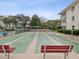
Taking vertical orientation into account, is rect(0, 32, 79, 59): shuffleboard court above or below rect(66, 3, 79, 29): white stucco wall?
below

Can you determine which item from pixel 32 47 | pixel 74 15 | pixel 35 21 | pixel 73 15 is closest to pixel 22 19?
pixel 35 21

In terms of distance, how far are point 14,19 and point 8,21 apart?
3.88 m

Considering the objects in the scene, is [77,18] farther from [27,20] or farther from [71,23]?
[27,20]

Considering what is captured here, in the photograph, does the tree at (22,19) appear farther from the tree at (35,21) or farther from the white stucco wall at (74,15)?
the white stucco wall at (74,15)

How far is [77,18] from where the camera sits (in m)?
59.2

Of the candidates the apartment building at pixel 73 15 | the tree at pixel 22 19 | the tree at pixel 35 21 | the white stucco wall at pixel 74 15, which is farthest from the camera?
the tree at pixel 35 21

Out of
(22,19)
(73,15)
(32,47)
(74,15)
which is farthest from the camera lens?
(22,19)

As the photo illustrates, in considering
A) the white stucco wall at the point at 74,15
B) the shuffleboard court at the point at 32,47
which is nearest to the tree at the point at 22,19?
the white stucco wall at the point at 74,15

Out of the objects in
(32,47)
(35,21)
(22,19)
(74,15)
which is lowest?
(32,47)

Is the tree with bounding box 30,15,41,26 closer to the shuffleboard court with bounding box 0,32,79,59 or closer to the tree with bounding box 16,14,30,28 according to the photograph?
the tree with bounding box 16,14,30,28

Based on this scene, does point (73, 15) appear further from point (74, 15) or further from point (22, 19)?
point (22, 19)

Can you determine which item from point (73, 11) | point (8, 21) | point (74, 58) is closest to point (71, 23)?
point (73, 11)

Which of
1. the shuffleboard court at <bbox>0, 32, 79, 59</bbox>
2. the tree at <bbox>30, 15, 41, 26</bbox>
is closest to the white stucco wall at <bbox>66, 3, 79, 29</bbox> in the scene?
the shuffleboard court at <bbox>0, 32, 79, 59</bbox>

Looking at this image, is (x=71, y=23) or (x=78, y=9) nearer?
(x=78, y=9)
